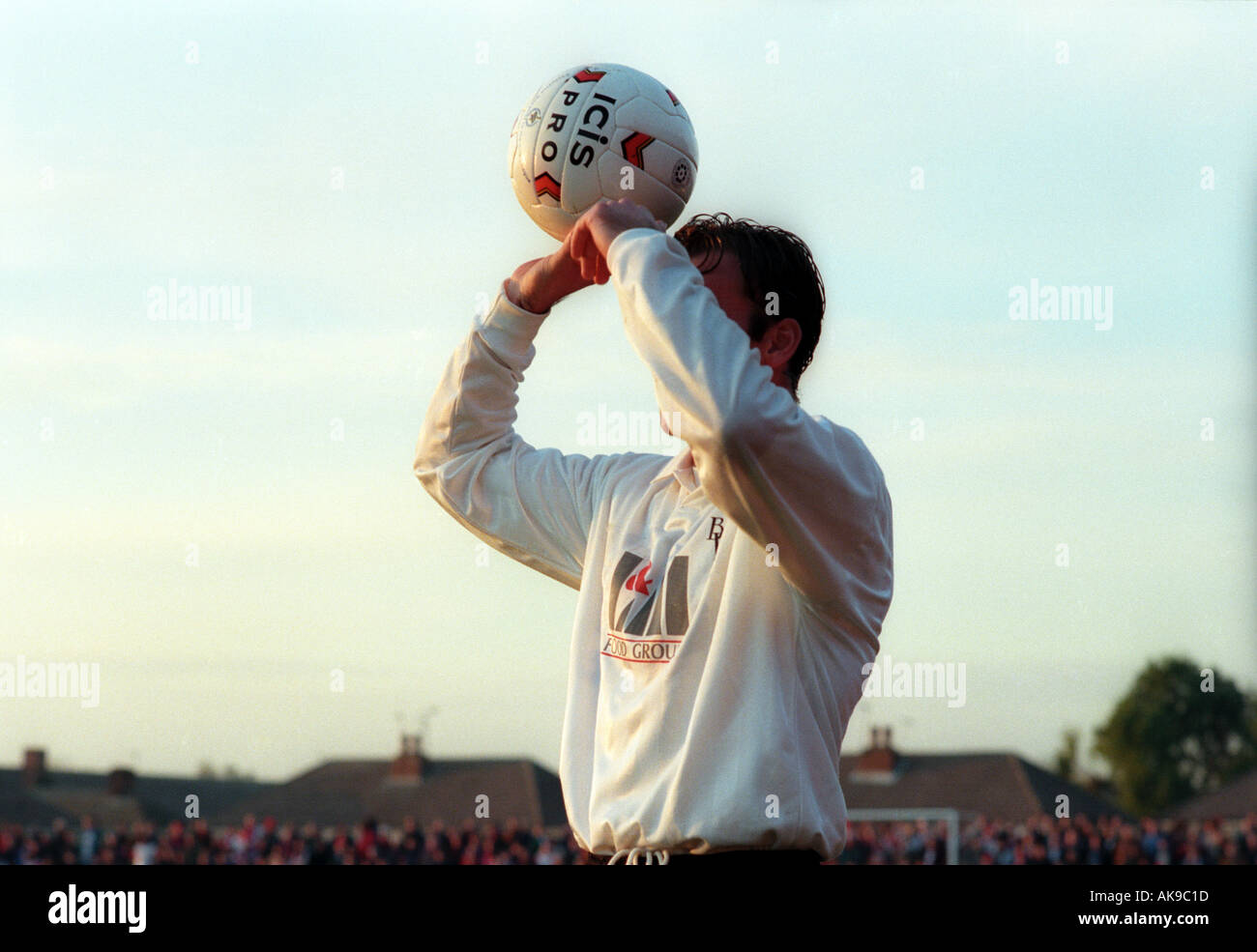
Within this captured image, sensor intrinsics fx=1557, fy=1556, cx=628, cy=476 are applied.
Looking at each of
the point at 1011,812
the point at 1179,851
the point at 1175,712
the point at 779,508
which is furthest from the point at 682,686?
the point at 1175,712

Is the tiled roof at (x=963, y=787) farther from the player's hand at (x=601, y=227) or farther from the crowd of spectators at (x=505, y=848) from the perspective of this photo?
the player's hand at (x=601, y=227)

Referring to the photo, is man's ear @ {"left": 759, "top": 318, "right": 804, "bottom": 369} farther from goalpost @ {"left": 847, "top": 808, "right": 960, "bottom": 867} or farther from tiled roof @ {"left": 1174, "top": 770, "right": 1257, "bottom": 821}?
tiled roof @ {"left": 1174, "top": 770, "right": 1257, "bottom": 821}

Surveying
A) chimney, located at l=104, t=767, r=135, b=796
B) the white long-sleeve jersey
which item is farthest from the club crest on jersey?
chimney, located at l=104, t=767, r=135, b=796

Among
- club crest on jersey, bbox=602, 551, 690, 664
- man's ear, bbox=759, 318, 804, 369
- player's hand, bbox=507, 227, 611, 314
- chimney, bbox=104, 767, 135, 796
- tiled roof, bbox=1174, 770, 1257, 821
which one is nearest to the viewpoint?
club crest on jersey, bbox=602, 551, 690, 664

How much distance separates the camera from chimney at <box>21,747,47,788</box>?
55.6m

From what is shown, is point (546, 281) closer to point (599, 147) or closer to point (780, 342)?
point (599, 147)

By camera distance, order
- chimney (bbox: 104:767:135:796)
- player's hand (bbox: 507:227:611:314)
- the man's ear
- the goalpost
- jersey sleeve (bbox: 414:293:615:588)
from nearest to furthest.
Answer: the man's ear < player's hand (bbox: 507:227:611:314) < jersey sleeve (bbox: 414:293:615:588) < the goalpost < chimney (bbox: 104:767:135:796)

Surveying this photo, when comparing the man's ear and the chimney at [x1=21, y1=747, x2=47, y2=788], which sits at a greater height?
the man's ear

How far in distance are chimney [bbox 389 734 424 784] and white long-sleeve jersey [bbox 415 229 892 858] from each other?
2146 inches
